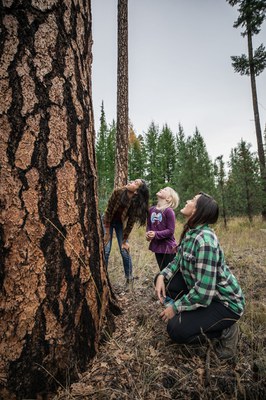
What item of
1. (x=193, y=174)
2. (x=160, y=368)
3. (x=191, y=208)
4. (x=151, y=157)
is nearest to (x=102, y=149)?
(x=151, y=157)

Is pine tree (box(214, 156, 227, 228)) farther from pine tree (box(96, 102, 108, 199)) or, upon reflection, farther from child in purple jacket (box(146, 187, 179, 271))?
pine tree (box(96, 102, 108, 199))

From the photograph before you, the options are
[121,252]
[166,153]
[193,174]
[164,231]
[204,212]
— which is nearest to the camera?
[204,212]

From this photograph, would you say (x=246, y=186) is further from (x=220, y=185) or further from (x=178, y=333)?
(x=178, y=333)

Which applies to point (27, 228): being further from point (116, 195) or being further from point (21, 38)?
point (116, 195)

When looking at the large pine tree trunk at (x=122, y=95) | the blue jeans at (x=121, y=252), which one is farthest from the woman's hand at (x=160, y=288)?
the large pine tree trunk at (x=122, y=95)

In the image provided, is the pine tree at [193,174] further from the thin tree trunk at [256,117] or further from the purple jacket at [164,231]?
the purple jacket at [164,231]

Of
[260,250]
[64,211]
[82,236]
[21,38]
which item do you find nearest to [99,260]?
[82,236]

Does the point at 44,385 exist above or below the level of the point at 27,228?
below

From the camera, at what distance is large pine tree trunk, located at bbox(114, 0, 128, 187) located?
212 inches

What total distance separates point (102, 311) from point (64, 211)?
87 centimetres

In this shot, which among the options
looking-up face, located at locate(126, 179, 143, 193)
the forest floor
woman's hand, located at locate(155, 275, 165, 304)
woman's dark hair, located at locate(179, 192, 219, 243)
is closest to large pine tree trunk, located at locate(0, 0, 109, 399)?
the forest floor

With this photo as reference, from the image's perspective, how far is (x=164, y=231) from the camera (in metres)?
3.22

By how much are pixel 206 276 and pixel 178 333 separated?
519 millimetres

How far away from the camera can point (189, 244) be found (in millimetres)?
1804
